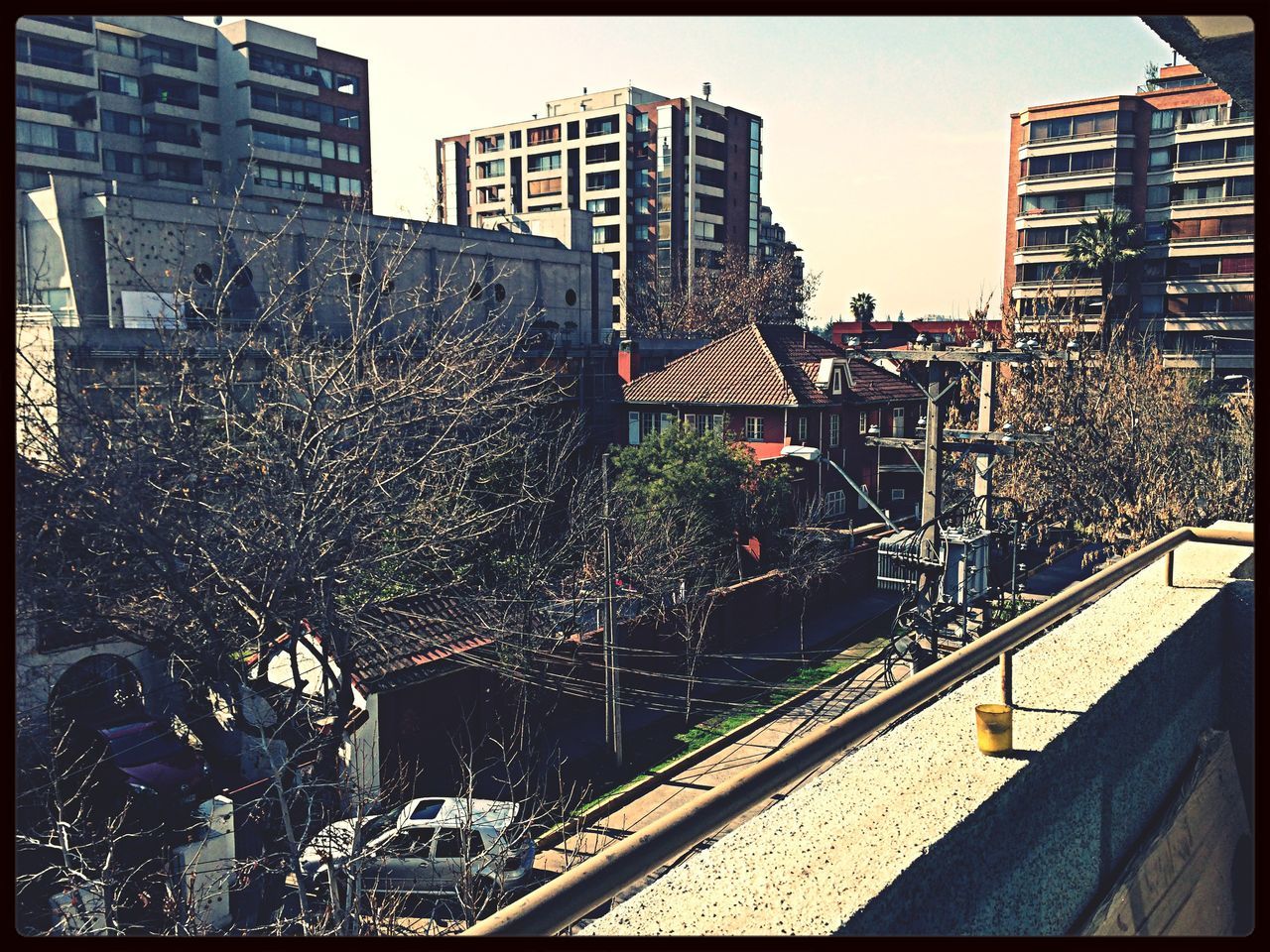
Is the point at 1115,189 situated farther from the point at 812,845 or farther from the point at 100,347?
the point at 812,845

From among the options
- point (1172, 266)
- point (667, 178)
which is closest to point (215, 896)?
point (1172, 266)

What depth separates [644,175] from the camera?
69250 millimetres

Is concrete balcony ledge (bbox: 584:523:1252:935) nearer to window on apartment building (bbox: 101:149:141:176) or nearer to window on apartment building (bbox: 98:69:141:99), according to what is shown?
window on apartment building (bbox: 101:149:141:176)

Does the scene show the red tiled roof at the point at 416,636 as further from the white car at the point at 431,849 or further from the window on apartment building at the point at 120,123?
the window on apartment building at the point at 120,123

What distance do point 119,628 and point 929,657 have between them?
40.9 ft

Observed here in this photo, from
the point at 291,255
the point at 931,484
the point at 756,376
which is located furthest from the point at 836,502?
the point at 291,255

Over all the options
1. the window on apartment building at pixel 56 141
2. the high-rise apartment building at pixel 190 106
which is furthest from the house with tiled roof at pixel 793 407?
the window on apartment building at pixel 56 141

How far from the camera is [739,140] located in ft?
236

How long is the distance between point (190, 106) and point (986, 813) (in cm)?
5982

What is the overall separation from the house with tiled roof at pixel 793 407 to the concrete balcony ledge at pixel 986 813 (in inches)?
1063

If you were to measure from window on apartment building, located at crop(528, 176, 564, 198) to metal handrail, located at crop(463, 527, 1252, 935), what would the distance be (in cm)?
7275

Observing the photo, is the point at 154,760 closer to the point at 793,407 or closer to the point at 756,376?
the point at 793,407

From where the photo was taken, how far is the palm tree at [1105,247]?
4894 cm
